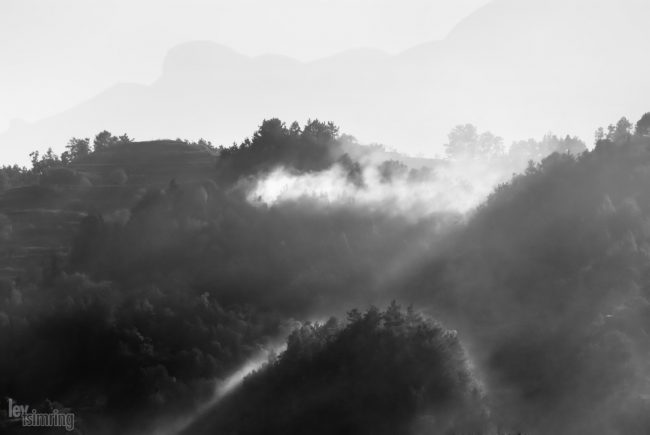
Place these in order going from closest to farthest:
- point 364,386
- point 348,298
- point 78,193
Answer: point 364,386 → point 348,298 → point 78,193

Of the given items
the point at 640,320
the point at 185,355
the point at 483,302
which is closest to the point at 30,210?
the point at 185,355

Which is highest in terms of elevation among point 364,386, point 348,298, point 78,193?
point 78,193

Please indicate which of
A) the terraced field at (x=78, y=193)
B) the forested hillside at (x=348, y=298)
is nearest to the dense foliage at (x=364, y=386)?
the forested hillside at (x=348, y=298)

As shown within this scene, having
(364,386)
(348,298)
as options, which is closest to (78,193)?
(348,298)

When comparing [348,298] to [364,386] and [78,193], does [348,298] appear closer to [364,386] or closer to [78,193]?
[364,386]

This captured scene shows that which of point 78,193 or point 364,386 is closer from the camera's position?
point 364,386

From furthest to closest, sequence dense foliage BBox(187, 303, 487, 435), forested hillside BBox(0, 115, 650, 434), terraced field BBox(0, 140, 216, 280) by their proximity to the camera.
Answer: terraced field BBox(0, 140, 216, 280) < forested hillside BBox(0, 115, 650, 434) < dense foliage BBox(187, 303, 487, 435)

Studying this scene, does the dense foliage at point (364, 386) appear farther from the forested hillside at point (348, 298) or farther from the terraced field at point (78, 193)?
the terraced field at point (78, 193)

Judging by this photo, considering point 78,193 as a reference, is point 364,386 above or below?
below

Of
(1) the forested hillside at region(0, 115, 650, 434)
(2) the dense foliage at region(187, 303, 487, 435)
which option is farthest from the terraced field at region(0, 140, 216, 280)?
(2) the dense foliage at region(187, 303, 487, 435)

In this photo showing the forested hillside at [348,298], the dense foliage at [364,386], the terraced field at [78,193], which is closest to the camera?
the dense foliage at [364,386]

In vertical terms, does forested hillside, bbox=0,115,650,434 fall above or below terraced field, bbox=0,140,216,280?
below

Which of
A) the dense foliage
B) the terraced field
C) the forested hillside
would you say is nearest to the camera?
the dense foliage

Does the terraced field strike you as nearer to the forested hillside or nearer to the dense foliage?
the forested hillside
